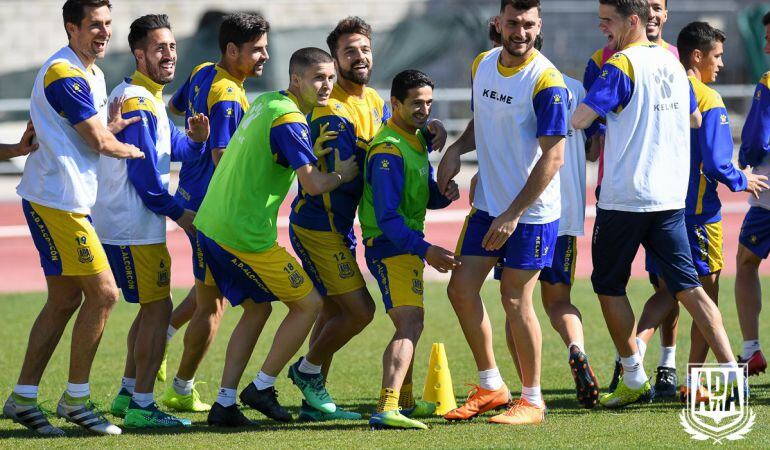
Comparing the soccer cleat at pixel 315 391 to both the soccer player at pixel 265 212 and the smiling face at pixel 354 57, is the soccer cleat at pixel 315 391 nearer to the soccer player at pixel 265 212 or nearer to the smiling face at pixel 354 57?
the soccer player at pixel 265 212

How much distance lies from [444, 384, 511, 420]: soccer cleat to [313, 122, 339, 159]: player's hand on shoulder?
1.68m

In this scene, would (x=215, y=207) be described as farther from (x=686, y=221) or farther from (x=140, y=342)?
(x=686, y=221)

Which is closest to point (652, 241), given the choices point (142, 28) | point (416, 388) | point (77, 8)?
point (416, 388)

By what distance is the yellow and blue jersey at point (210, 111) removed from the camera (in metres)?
7.21

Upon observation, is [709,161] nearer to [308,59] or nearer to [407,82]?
[407,82]

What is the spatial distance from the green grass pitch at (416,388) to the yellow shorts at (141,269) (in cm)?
86

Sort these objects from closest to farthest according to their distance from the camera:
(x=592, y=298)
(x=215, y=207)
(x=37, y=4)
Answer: (x=215, y=207)
(x=592, y=298)
(x=37, y=4)

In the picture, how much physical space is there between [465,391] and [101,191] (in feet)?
9.26

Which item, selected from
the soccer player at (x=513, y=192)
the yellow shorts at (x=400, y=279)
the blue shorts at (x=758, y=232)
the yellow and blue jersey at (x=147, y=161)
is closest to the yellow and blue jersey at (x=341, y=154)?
the yellow shorts at (x=400, y=279)

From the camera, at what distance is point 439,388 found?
722 centimetres

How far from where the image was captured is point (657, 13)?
752cm

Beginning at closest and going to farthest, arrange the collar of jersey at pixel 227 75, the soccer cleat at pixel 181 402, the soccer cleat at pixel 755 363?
→ the soccer cleat at pixel 181 402 < the collar of jersey at pixel 227 75 < the soccer cleat at pixel 755 363

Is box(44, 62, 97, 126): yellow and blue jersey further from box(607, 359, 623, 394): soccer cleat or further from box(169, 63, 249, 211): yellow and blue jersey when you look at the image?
box(607, 359, 623, 394): soccer cleat

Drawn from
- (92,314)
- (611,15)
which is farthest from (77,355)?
(611,15)
